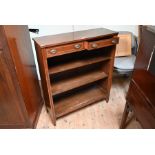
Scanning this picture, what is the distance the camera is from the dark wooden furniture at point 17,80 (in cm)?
Answer: 117

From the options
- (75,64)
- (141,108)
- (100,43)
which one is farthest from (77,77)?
(141,108)

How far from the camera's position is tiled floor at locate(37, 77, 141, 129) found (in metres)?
1.72

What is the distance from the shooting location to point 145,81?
108 centimetres

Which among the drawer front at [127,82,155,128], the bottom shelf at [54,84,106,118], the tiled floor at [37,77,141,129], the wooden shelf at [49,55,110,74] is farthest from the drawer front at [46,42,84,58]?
the tiled floor at [37,77,141,129]

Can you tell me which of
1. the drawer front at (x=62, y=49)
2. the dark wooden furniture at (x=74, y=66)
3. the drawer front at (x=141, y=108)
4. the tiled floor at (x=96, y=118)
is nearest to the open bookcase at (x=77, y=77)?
the dark wooden furniture at (x=74, y=66)

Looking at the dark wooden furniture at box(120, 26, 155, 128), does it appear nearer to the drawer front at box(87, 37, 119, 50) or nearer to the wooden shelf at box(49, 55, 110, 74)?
the drawer front at box(87, 37, 119, 50)

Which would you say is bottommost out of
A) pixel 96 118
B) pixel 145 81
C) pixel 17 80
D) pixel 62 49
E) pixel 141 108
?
pixel 96 118

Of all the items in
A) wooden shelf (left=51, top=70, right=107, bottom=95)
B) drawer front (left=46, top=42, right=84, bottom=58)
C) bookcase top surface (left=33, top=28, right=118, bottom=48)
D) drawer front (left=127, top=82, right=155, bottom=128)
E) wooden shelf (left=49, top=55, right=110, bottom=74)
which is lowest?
wooden shelf (left=51, top=70, right=107, bottom=95)

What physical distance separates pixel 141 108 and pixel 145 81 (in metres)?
0.22

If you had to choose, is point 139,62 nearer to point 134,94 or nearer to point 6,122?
point 134,94

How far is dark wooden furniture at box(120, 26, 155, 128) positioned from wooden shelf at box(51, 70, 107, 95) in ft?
1.94

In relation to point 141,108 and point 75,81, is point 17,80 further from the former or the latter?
point 141,108

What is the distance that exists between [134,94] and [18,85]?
37.7 inches

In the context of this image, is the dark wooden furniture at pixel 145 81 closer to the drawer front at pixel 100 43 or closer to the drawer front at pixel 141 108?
the drawer front at pixel 141 108
